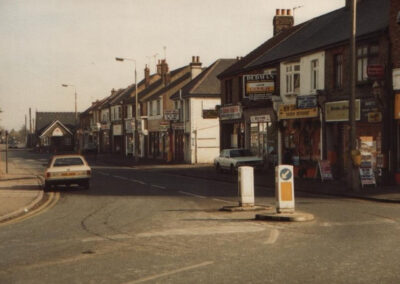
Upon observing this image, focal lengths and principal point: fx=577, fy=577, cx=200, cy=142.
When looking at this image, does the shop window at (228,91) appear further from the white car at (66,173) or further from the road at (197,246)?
the road at (197,246)

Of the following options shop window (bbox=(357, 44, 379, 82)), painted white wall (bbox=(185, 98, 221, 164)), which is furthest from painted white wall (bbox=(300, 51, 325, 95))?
painted white wall (bbox=(185, 98, 221, 164))

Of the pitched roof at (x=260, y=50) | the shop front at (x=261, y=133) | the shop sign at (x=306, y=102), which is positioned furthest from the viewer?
the pitched roof at (x=260, y=50)

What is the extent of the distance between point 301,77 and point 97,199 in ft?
50.5

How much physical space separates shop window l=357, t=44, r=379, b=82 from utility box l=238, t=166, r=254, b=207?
37.5 feet

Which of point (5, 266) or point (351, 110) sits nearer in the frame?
point (5, 266)

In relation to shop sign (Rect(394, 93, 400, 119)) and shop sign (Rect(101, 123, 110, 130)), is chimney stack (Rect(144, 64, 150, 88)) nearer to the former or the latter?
shop sign (Rect(101, 123, 110, 130))

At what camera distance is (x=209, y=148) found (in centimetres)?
4959

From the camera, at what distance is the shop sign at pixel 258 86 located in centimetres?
3328

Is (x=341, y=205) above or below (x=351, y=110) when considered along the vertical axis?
below

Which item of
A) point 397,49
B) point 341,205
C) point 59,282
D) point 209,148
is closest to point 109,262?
point 59,282

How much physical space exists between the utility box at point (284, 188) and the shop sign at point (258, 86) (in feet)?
63.9

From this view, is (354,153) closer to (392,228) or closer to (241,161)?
(392,228)

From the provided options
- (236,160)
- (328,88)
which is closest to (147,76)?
(236,160)

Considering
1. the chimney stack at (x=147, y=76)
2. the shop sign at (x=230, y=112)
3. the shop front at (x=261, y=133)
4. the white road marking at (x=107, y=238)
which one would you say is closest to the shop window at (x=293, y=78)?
the shop front at (x=261, y=133)
